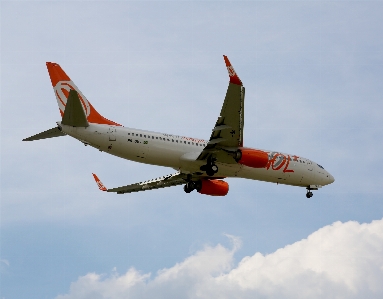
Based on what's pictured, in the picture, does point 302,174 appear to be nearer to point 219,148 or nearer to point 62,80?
point 219,148

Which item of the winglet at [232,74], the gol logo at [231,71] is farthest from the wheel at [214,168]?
the gol logo at [231,71]

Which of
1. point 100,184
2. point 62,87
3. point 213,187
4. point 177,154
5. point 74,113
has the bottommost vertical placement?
point 74,113

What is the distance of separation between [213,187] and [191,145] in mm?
7210

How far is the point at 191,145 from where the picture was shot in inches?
1861

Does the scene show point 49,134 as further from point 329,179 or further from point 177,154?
point 329,179

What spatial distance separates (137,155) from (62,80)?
7345mm

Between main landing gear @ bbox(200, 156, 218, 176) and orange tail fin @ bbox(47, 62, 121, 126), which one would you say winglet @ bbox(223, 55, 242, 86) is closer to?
main landing gear @ bbox(200, 156, 218, 176)

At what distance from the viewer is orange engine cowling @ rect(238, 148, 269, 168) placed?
151 feet

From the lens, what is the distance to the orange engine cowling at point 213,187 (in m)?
52.9

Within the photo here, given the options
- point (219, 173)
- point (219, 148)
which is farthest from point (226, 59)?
point (219, 173)

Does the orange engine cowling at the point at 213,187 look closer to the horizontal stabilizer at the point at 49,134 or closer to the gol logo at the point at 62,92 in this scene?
the gol logo at the point at 62,92

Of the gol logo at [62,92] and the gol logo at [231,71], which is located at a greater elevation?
the gol logo at [62,92]

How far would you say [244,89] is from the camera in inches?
1545

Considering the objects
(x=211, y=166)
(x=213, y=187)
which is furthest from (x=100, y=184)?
(x=211, y=166)
